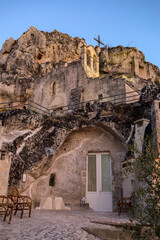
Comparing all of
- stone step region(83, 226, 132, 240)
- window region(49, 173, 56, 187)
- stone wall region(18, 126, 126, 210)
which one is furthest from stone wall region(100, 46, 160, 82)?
stone step region(83, 226, 132, 240)

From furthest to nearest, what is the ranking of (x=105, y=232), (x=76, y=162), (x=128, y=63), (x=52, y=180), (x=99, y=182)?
(x=128, y=63)
(x=76, y=162)
(x=52, y=180)
(x=99, y=182)
(x=105, y=232)

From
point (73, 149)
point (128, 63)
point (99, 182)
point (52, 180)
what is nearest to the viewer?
point (99, 182)

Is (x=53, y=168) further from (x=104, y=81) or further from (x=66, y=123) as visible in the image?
(x=104, y=81)

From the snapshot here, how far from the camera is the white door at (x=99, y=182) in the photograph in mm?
11102

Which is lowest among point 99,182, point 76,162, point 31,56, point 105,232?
point 105,232

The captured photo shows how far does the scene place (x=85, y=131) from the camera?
1241 centimetres

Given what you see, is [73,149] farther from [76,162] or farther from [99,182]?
[99,182]

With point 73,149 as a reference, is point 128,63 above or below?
above

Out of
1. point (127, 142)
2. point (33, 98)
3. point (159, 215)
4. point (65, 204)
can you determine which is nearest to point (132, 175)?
point (127, 142)

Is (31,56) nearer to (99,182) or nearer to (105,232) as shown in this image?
(99,182)

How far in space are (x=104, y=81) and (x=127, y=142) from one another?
22.1ft

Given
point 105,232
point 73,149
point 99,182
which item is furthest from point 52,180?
point 105,232

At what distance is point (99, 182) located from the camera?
11.5 metres

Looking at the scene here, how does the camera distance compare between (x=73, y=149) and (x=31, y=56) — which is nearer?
(x=73, y=149)
